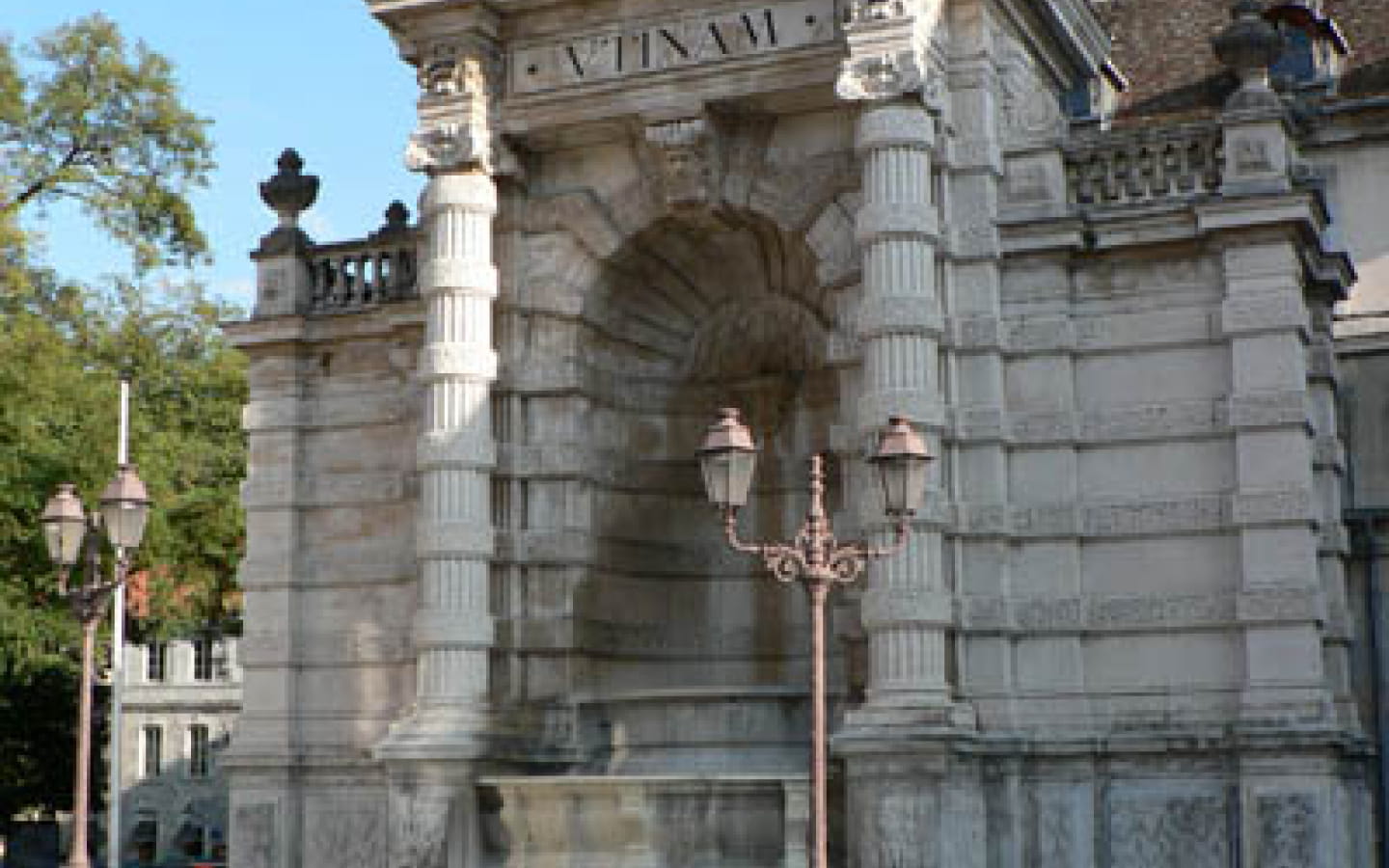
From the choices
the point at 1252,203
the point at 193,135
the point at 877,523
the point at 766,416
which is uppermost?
the point at 193,135

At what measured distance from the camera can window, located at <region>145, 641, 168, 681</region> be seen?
2314 inches

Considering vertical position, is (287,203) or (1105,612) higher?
(287,203)

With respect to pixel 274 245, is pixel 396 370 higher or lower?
lower

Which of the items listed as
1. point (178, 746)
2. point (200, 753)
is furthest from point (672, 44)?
point (178, 746)

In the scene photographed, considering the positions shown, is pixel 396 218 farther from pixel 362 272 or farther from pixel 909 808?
pixel 909 808

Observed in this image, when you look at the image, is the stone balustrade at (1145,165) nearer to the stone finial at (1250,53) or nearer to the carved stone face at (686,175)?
the stone finial at (1250,53)

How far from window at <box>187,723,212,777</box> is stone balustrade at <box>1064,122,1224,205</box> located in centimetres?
4284

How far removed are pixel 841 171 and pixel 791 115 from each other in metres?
0.92

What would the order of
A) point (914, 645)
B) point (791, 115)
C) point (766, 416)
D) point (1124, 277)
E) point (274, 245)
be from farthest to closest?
point (274, 245), point (766, 416), point (791, 115), point (1124, 277), point (914, 645)

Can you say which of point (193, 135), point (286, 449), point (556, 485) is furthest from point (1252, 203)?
point (193, 135)

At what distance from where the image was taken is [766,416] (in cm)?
2225

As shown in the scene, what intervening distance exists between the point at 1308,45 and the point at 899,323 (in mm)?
11775

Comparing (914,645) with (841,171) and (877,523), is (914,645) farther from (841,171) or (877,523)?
(841,171)

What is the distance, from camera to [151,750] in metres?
58.2
